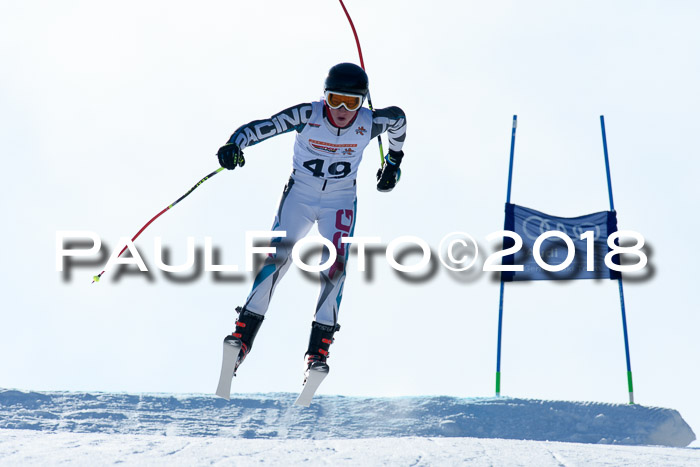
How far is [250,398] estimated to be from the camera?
49.3ft

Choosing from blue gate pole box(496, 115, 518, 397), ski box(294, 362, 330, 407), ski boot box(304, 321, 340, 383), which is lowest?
ski box(294, 362, 330, 407)

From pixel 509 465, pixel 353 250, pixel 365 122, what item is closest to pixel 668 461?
pixel 509 465

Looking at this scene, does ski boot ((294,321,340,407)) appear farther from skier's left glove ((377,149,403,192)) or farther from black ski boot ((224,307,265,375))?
skier's left glove ((377,149,403,192))

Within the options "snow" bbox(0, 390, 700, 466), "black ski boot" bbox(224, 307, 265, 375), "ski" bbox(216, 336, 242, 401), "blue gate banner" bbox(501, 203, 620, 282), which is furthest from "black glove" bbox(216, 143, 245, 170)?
"blue gate banner" bbox(501, 203, 620, 282)

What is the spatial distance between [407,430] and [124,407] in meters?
5.04

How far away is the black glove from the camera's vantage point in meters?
5.93

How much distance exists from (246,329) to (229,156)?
130 centimetres

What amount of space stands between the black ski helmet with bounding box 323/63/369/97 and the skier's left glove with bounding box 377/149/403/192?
0.81 m

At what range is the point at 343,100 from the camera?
19.9ft

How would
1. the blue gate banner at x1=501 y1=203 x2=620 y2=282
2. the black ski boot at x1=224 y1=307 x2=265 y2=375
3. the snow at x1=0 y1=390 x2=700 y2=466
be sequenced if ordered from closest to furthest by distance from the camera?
the black ski boot at x1=224 y1=307 x2=265 y2=375, the blue gate banner at x1=501 y1=203 x2=620 y2=282, the snow at x1=0 y1=390 x2=700 y2=466

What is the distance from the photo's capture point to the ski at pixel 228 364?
19.3 feet

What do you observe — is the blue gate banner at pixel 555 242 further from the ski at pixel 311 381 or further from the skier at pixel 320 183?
the ski at pixel 311 381

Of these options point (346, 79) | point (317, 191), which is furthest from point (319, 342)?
point (346, 79)

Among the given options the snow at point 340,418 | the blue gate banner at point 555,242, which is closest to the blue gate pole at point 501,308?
the blue gate banner at point 555,242
